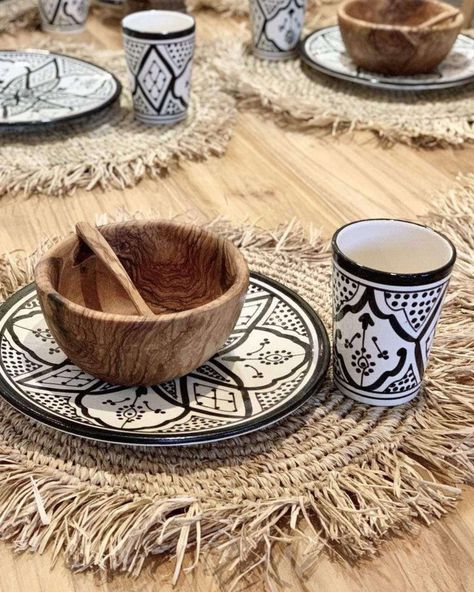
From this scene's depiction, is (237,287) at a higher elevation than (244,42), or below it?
higher

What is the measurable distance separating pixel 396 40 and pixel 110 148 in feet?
1.25

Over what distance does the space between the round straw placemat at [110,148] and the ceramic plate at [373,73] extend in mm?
149

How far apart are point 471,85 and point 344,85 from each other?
17 centimetres

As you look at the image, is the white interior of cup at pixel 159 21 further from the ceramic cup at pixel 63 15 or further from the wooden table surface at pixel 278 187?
the ceramic cup at pixel 63 15

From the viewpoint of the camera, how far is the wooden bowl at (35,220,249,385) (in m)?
0.51

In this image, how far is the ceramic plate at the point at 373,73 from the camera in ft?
3.57

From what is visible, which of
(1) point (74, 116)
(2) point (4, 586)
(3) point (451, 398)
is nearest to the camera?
(2) point (4, 586)

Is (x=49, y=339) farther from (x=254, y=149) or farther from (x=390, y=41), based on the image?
(x=390, y=41)

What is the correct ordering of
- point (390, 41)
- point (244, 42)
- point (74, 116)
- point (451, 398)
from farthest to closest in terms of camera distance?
1. point (244, 42)
2. point (390, 41)
3. point (74, 116)
4. point (451, 398)

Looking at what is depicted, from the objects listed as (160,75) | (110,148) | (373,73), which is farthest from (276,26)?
(110,148)

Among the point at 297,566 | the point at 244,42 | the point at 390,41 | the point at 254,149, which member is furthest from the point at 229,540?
the point at 244,42

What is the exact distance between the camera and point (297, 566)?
1.55 ft

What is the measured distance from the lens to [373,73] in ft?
3.69

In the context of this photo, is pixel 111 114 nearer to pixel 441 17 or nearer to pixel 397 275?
pixel 441 17
